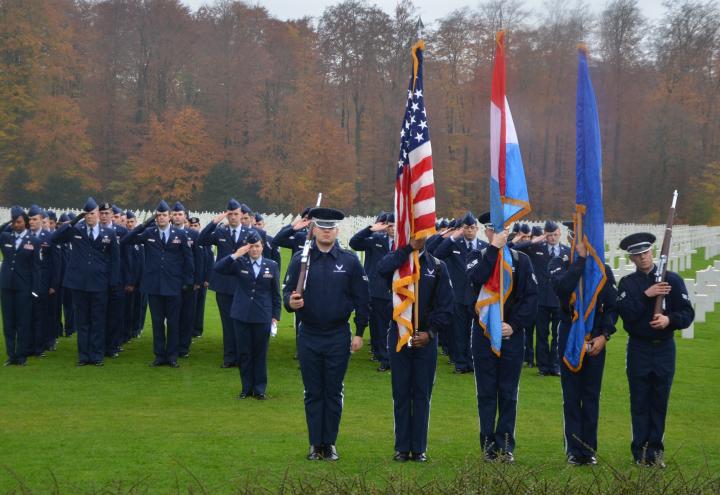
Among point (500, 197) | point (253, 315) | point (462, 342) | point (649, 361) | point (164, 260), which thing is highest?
point (500, 197)

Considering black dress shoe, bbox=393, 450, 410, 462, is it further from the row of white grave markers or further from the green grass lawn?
the row of white grave markers

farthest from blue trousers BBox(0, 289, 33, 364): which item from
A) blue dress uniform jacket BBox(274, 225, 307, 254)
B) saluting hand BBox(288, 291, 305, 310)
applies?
saluting hand BBox(288, 291, 305, 310)

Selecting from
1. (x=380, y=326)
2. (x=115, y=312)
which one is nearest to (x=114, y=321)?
(x=115, y=312)

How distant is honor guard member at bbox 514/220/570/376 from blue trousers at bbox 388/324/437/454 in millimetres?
4818

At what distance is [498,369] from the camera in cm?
779

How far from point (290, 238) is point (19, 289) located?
3.69 metres

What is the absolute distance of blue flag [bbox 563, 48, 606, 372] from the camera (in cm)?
760

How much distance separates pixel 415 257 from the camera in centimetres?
768

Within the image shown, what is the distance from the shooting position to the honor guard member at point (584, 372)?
7.60m

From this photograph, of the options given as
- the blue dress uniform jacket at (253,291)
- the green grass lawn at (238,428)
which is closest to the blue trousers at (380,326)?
the green grass lawn at (238,428)

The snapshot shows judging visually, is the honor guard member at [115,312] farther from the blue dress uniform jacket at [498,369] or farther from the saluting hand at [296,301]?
the blue dress uniform jacket at [498,369]

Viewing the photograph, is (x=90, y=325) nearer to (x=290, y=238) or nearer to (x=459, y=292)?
(x=290, y=238)

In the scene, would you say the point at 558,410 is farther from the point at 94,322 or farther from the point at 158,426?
the point at 94,322

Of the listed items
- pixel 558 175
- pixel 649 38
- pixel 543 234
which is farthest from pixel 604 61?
pixel 543 234
